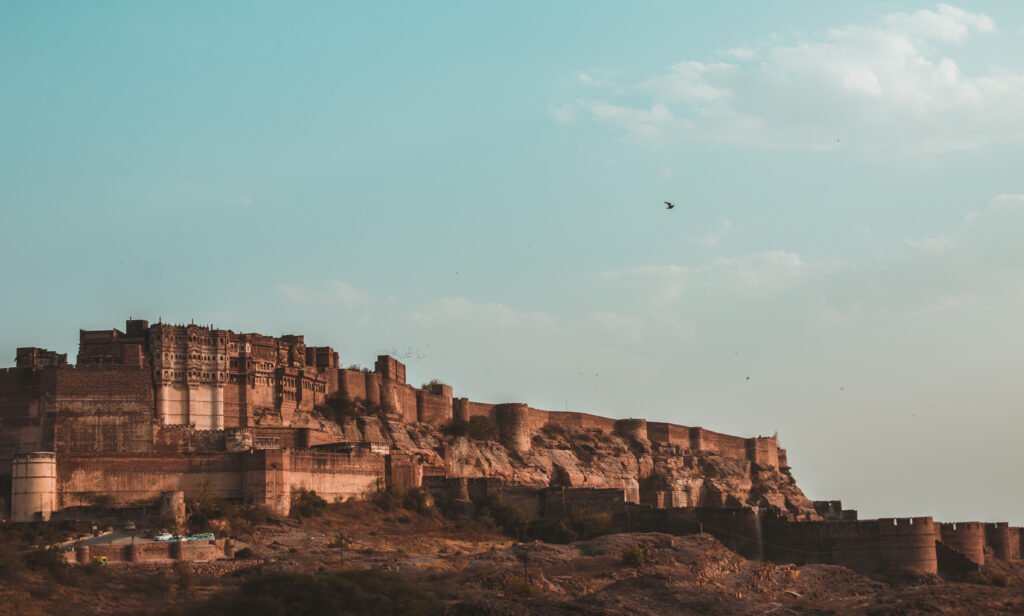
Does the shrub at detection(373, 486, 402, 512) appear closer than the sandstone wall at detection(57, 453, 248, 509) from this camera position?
No

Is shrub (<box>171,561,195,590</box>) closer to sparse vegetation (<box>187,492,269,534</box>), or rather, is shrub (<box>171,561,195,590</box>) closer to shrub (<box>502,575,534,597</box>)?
sparse vegetation (<box>187,492,269,534</box>)

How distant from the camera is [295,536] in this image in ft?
231

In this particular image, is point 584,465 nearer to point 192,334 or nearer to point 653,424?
point 653,424

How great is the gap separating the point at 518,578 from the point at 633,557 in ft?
22.8

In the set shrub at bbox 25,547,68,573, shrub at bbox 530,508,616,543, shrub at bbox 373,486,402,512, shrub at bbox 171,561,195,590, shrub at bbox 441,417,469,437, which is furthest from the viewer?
shrub at bbox 441,417,469,437

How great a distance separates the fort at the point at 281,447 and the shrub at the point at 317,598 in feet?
38.3

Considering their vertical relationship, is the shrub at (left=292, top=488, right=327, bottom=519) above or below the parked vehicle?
above

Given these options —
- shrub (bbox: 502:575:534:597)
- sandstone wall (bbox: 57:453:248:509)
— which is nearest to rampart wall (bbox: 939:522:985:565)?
shrub (bbox: 502:575:534:597)

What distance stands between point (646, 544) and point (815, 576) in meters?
6.70

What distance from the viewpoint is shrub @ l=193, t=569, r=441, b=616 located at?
53.0 metres

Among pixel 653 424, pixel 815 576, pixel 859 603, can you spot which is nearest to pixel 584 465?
pixel 653 424

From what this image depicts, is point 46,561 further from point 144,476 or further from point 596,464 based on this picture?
point 596,464

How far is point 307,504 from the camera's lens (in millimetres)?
75500

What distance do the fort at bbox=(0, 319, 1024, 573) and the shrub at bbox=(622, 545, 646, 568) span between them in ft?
37.1
